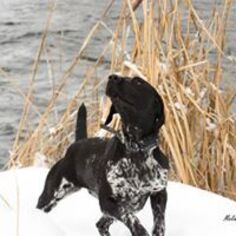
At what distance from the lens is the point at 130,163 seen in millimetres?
2387

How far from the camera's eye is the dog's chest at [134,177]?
7.81 feet

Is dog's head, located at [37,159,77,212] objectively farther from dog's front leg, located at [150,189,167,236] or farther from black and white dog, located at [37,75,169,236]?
dog's front leg, located at [150,189,167,236]

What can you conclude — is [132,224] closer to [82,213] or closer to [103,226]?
[103,226]

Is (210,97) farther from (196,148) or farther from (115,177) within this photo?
(115,177)

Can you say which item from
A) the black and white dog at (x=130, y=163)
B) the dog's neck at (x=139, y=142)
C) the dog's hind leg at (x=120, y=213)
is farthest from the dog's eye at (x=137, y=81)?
the dog's hind leg at (x=120, y=213)

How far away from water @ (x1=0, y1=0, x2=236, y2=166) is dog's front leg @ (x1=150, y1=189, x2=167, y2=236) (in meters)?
2.69

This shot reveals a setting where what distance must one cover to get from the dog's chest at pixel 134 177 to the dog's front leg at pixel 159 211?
81mm

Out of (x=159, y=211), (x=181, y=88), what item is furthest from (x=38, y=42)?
(x=159, y=211)

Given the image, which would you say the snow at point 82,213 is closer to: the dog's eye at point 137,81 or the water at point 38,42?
the dog's eye at point 137,81

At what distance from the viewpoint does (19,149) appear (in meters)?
3.82

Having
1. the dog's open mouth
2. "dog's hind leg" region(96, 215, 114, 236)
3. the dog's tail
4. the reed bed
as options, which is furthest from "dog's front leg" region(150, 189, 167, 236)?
the reed bed

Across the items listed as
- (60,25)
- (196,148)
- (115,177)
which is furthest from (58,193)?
(60,25)

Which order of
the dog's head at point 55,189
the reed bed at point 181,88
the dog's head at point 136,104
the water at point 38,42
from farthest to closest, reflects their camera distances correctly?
1. the water at point 38,42
2. the reed bed at point 181,88
3. the dog's head at point 55,189
4. the dog's head at point 136,104

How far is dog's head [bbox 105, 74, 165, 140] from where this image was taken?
2275mm
